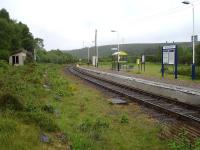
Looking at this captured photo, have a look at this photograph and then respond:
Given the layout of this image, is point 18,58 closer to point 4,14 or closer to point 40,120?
point 4,14

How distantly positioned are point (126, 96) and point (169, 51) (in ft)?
44.8

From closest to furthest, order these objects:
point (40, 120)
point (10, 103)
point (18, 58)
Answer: point (40, 120), point (10, 103), point (18, 58)

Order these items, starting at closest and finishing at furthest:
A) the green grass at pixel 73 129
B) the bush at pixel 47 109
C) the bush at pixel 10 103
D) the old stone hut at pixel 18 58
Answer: the green grass at pixel 73 129
the bush at pixel 10 103
the bush at pixel 47 109
the old stone hut at pixel 18 58

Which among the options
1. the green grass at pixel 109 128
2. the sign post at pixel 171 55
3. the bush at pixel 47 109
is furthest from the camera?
the sign post at pixel 171 55

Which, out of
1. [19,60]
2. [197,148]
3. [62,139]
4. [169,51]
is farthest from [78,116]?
[19,60]

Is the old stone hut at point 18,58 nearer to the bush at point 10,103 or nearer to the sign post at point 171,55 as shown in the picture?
the sign post at point 171,55

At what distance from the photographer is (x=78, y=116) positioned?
13852 mm

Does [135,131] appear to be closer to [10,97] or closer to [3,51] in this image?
[10,97]

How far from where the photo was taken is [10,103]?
11484mm

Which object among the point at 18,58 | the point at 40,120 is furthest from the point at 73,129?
the point at 18,58

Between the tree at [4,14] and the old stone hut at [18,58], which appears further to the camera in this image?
the tree at [4,14]

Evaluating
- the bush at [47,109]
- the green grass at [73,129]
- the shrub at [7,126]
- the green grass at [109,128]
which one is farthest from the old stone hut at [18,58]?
the shrub at [7,126]

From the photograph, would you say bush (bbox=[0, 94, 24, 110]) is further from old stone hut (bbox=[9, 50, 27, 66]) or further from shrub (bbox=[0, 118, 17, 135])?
old stone hut (bbox=[9, 50, 27, 66])

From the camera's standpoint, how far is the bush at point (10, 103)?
36.9 feet
